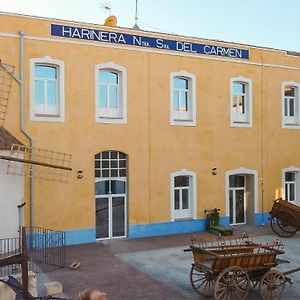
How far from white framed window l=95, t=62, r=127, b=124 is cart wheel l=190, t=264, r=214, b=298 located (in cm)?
803

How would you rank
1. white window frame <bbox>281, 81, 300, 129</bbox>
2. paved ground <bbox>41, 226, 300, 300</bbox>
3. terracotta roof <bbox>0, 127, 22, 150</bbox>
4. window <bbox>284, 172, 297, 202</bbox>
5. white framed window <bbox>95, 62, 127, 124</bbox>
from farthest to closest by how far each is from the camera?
1. window <bbox>284, 172, 297, 202</bbox>
2. white window frame <bbox>281, 81, 300, 129</bbox>
3. white framed window <bbox>95, 62, 127, 124</bbox>
4. terracotta roof <bbox>0, 127, 22, 150</bbox>
5. paved ground <bbox>41, 226, 300, 300</bbox>

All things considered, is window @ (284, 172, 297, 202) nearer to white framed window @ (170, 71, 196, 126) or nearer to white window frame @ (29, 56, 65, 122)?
white framed window @ (170, 71, 196, 126)

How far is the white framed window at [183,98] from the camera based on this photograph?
19.5 meters

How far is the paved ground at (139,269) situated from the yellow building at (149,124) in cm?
A: 142

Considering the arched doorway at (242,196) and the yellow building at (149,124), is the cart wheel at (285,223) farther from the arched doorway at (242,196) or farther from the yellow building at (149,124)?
the yellow building at (149,124)

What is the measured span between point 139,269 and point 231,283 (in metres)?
4.04

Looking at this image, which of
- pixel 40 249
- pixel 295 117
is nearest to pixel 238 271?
pixel 40 249

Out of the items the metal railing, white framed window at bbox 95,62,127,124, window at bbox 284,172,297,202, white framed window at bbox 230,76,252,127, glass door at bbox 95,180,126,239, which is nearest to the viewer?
the metal railing

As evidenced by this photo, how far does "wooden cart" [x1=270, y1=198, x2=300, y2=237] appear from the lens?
720 inches

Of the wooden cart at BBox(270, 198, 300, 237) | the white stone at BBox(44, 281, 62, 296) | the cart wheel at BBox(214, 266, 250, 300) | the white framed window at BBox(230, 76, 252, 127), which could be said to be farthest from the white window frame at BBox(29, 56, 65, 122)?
the wooden cart at BBox(270, 198, 300, 237)

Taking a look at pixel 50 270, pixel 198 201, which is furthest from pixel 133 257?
pixel 198 201

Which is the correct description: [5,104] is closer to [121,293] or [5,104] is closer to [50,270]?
[50,270]

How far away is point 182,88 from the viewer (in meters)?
19.9

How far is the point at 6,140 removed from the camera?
591 inches
